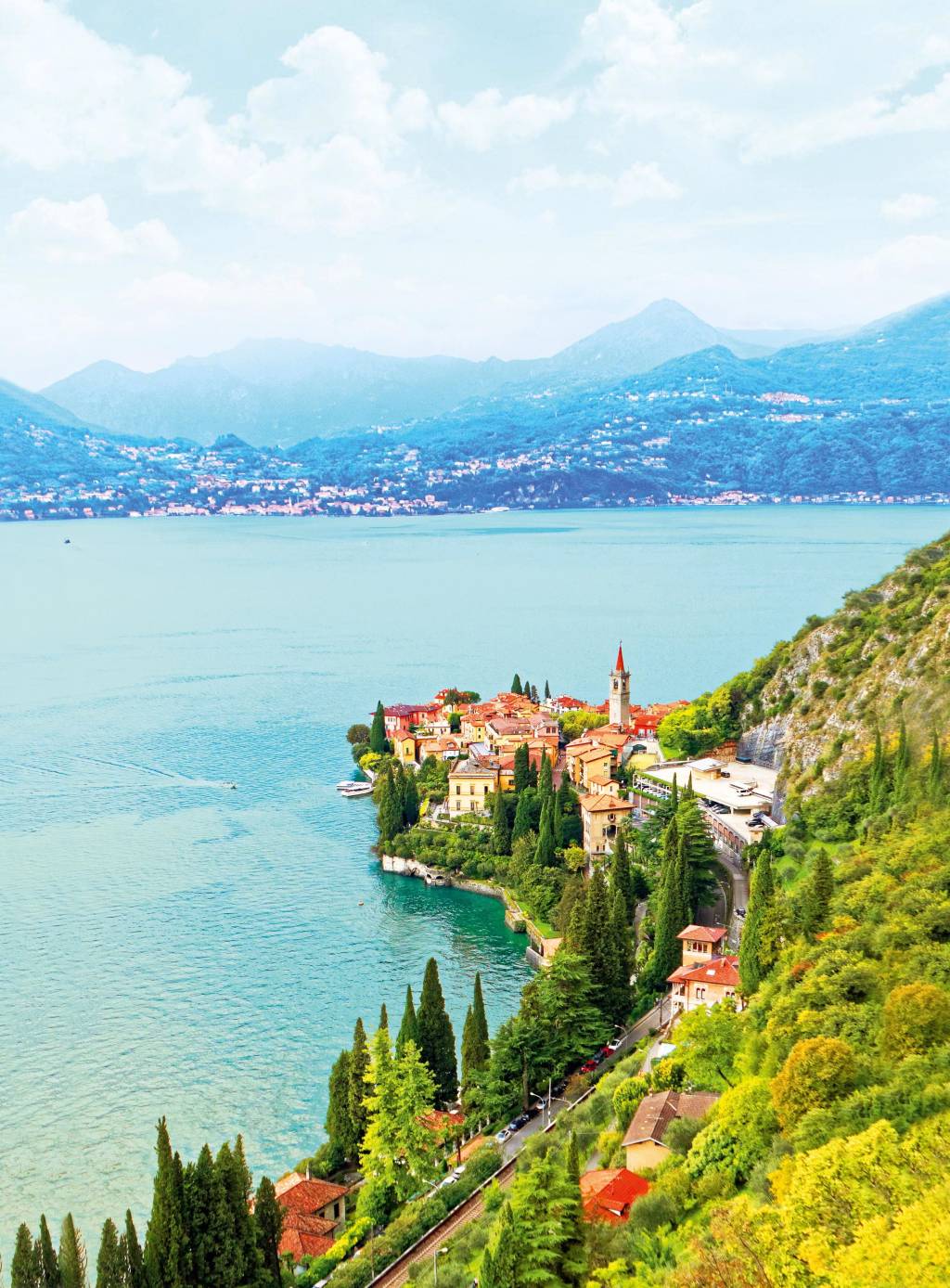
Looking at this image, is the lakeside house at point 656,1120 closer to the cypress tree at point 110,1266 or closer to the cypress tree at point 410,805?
the cypress tree at point 110,1266

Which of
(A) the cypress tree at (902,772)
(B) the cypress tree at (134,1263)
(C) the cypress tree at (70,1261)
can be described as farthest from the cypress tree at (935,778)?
(C) the cypress tree at (70,1261)

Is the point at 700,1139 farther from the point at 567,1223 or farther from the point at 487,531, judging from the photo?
the point at 487,531

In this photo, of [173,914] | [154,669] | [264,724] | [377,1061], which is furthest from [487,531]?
[377,1061]

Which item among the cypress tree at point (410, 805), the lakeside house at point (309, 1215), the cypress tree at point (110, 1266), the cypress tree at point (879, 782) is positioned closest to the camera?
the cypress tree at point (110, 1266)

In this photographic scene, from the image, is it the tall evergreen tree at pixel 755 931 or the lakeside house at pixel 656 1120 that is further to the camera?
the tall evergreen tree at pixel 755 931

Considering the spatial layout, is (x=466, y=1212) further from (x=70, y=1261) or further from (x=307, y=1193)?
(x=70, y=1261)

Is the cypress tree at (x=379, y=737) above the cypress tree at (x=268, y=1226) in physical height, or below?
above
